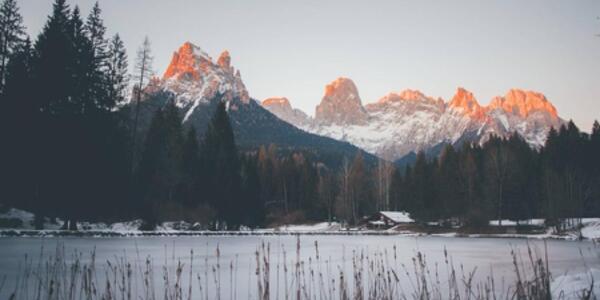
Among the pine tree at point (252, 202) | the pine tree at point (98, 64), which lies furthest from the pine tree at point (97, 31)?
the pine tree at point (252, 202)

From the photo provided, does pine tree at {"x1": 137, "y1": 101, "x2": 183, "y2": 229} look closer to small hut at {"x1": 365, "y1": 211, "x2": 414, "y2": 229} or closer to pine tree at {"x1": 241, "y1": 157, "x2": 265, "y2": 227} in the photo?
pine tree at {"x1": 241, "y1": 157, "x2": 265, "y2": 227}

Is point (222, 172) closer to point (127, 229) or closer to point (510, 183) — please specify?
point (127, 229)

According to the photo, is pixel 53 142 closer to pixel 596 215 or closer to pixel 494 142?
pixel 596 215

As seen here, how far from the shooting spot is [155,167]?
151 feet

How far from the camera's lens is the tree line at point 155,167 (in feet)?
101

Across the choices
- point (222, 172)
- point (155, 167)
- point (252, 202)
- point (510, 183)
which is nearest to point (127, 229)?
point (155, 167)

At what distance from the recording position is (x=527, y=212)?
62531mm

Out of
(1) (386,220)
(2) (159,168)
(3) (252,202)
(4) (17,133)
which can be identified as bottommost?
(1) (386,220)

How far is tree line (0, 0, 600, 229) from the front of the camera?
30.8 m

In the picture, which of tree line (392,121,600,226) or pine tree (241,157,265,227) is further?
tree line (392,121,600,226)

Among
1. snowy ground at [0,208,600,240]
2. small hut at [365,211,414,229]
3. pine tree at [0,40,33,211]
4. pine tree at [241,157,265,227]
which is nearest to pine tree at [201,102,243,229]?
pine tree at [241,157,265,227]

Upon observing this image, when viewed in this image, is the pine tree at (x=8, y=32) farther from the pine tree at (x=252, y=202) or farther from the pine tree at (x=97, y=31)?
the pine tree at (x=252, y=202)

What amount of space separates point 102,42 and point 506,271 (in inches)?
1434

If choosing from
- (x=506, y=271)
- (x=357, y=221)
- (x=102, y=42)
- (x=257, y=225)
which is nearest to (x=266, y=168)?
(x=357, y=221)
